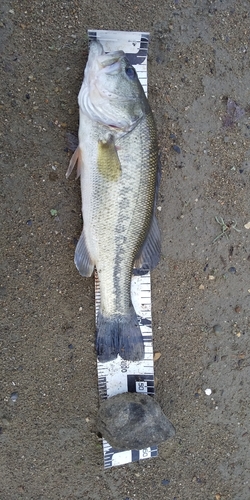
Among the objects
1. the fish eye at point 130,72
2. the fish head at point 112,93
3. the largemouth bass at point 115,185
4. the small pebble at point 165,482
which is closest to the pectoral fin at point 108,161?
the largemouth bass at point 115,185

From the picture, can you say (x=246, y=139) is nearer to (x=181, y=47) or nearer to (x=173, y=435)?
(x=181, y=47)

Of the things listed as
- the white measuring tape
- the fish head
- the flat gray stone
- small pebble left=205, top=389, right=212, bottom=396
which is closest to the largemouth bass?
the fish head

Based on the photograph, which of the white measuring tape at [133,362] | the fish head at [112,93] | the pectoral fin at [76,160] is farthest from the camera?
the white measuring tape at [133,362]

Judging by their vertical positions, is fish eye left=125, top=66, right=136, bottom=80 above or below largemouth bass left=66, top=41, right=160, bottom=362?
above

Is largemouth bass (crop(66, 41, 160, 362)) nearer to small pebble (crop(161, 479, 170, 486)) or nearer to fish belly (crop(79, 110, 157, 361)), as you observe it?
fish belly (crop(79, 110, 157, 361))

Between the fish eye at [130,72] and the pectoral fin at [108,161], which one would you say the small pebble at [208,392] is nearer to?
the pectoral fin at [108,161]

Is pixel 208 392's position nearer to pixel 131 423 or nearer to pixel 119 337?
pixel 131 423
